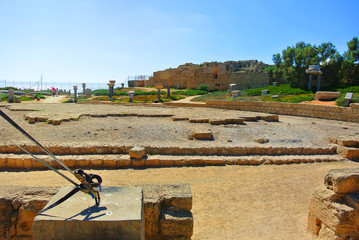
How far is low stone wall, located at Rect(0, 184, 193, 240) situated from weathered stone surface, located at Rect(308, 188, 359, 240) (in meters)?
2.39

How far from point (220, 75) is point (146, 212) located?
113 ft

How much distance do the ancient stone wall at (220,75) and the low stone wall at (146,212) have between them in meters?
31.7

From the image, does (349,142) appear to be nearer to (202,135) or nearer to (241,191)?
(202,135)

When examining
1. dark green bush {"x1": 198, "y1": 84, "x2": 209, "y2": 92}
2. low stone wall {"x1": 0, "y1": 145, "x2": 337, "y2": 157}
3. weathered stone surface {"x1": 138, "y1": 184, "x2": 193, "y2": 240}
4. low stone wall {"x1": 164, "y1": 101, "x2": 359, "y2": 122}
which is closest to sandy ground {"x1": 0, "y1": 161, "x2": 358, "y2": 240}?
low stone wall {"x1": 0, "y1": 145, "x2": 337, "y2": 157}

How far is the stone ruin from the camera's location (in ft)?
13.2

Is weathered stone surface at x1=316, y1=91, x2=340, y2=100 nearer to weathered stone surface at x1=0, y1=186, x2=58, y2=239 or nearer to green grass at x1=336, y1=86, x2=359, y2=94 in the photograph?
green grass at x1=336, y1=86, x2=359, y2=94

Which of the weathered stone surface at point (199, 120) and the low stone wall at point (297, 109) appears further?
the low stone wall at point (297, 109)

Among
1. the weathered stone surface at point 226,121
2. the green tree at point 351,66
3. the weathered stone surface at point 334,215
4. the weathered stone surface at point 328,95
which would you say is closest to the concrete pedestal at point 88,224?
the weathered stone surface at point 334,215

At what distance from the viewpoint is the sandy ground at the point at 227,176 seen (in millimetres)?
4848

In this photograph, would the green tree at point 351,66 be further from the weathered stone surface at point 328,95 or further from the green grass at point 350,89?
the weathered stone surface at point 328,95

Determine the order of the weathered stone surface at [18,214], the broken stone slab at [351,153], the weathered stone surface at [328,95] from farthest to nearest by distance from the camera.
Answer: the weathered stone surface at [328,95] → the broken stone slab at [351,153] → the weathered stone surface at [18,214]

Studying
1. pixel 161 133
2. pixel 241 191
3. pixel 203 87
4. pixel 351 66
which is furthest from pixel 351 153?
pixel 203 87

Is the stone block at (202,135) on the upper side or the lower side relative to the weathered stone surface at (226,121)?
lower

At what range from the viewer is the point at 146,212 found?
10.5 ft
